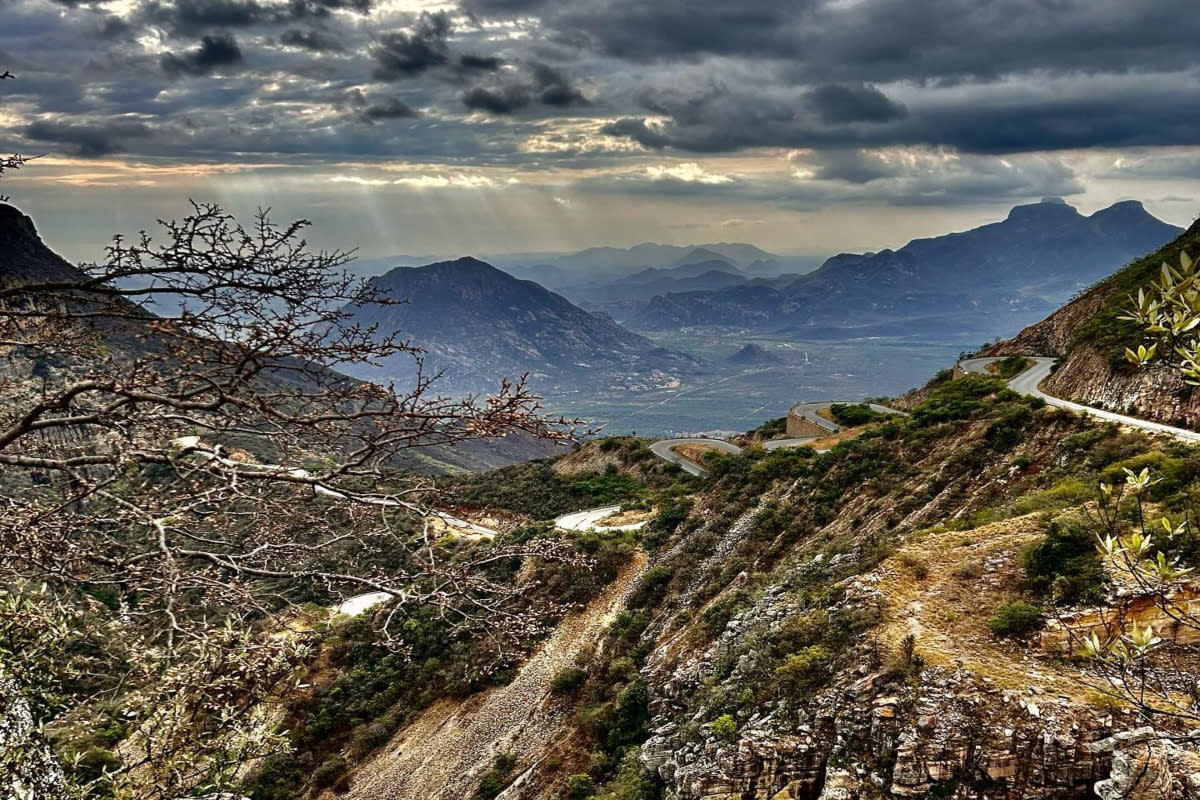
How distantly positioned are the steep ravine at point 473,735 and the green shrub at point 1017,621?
40.1 feet

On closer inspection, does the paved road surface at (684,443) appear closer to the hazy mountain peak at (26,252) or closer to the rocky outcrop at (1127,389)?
the rocky outcrop at (1127,389)

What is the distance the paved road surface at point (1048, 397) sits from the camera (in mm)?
17072

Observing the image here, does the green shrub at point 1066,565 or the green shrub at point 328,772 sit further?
the green shrub at point 328,772

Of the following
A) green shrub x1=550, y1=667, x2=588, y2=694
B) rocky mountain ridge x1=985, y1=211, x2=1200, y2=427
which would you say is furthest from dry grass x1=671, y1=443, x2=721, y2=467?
green shrub x1=550, y1=667, x2=588, y2=694

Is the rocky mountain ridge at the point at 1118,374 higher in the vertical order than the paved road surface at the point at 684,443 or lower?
higher

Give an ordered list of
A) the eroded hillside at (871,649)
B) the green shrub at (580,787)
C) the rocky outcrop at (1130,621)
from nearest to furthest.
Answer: the rocky outcrop at (1130,621) → the eroded hillside at (871,649) → the green shrub at (580,787)

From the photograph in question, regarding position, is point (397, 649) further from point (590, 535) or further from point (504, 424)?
point (590, 535)

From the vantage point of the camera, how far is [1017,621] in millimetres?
10570

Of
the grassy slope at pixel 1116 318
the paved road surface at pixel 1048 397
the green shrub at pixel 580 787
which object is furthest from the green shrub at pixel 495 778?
the grassy slope at pixel 1116 318

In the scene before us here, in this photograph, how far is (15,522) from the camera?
5.44 meters

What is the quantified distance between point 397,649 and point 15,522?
3241 millimetres

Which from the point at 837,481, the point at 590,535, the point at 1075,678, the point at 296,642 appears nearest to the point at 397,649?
the point at 296,642

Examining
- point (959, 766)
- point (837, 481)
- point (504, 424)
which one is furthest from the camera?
point (837, 481)

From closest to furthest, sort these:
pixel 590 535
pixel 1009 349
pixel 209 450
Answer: pixel 209 450 → pixel 590 535 → pixel 1009 349
